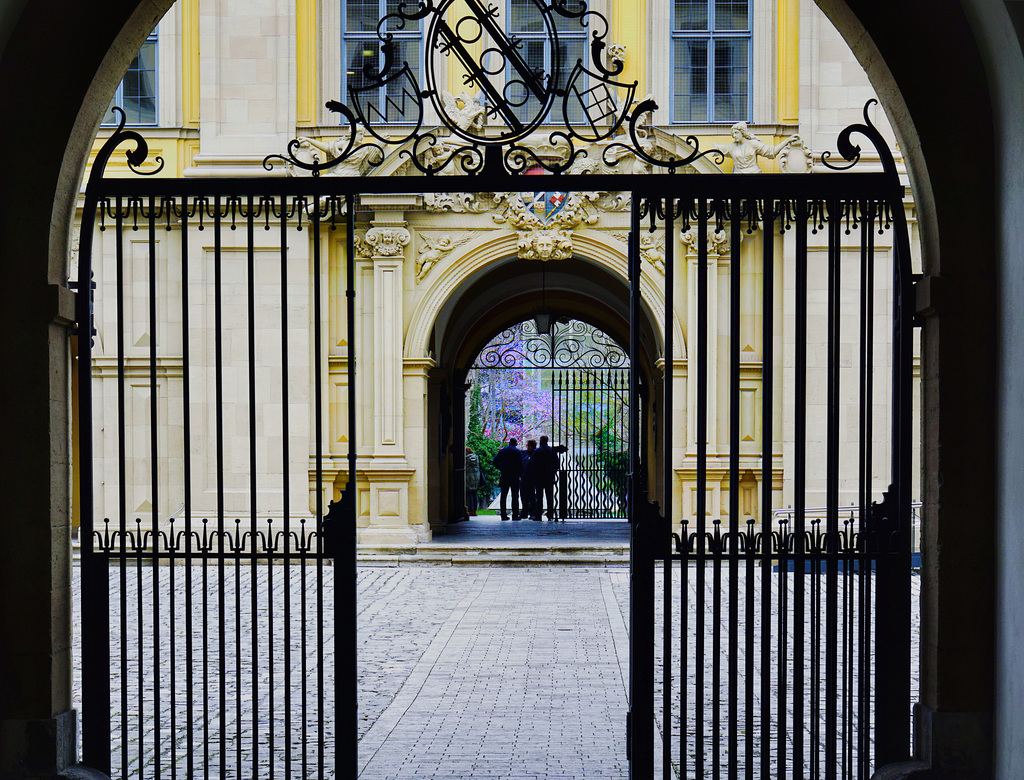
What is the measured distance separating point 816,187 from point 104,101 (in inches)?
127

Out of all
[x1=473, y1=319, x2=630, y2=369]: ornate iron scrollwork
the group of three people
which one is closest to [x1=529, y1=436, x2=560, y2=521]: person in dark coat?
the group of three people

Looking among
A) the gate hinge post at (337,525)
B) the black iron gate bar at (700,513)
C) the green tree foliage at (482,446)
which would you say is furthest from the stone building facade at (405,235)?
the green tree foliage at (482,446)

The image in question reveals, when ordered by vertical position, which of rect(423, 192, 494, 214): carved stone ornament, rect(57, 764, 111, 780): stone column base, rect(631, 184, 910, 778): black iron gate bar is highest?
rect(423, 192, 494, 214): carved stone ornament

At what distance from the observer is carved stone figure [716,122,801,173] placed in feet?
51.1

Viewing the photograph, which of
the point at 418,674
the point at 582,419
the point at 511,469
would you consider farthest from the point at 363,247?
the point at 582,419

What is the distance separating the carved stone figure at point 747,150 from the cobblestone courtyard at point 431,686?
5802 millimetres

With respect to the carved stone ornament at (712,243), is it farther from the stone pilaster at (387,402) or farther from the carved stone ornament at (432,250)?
the stone pilaster at (387,402)

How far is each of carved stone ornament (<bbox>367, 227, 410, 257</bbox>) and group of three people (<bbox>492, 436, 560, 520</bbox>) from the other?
553 centimetres

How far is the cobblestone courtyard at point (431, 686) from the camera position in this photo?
6211mm

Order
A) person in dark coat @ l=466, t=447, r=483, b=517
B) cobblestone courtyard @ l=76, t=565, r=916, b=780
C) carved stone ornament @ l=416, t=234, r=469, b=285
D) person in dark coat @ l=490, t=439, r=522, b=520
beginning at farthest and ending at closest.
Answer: person in dark coat @ l=466, t=447, r=483, b=517, person in dark coat @ l=490, t=439, r=522, b=520, carved stone ornament @ l=416, t=234, r=469, b=285, cobblestone courtyard @ l=76, t=565, r=916, b=780

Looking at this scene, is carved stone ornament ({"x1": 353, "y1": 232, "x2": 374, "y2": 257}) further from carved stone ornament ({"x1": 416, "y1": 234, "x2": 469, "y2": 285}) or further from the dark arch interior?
the dark arch interior

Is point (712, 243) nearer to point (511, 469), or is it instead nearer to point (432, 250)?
point (432, 250)

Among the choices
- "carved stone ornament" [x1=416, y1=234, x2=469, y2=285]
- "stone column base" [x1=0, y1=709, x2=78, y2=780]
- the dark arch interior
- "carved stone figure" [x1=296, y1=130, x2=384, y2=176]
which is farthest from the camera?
the dark arch interior

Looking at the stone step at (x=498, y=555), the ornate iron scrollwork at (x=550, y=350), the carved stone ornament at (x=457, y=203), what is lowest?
the stone step at (x=498, y=555)
